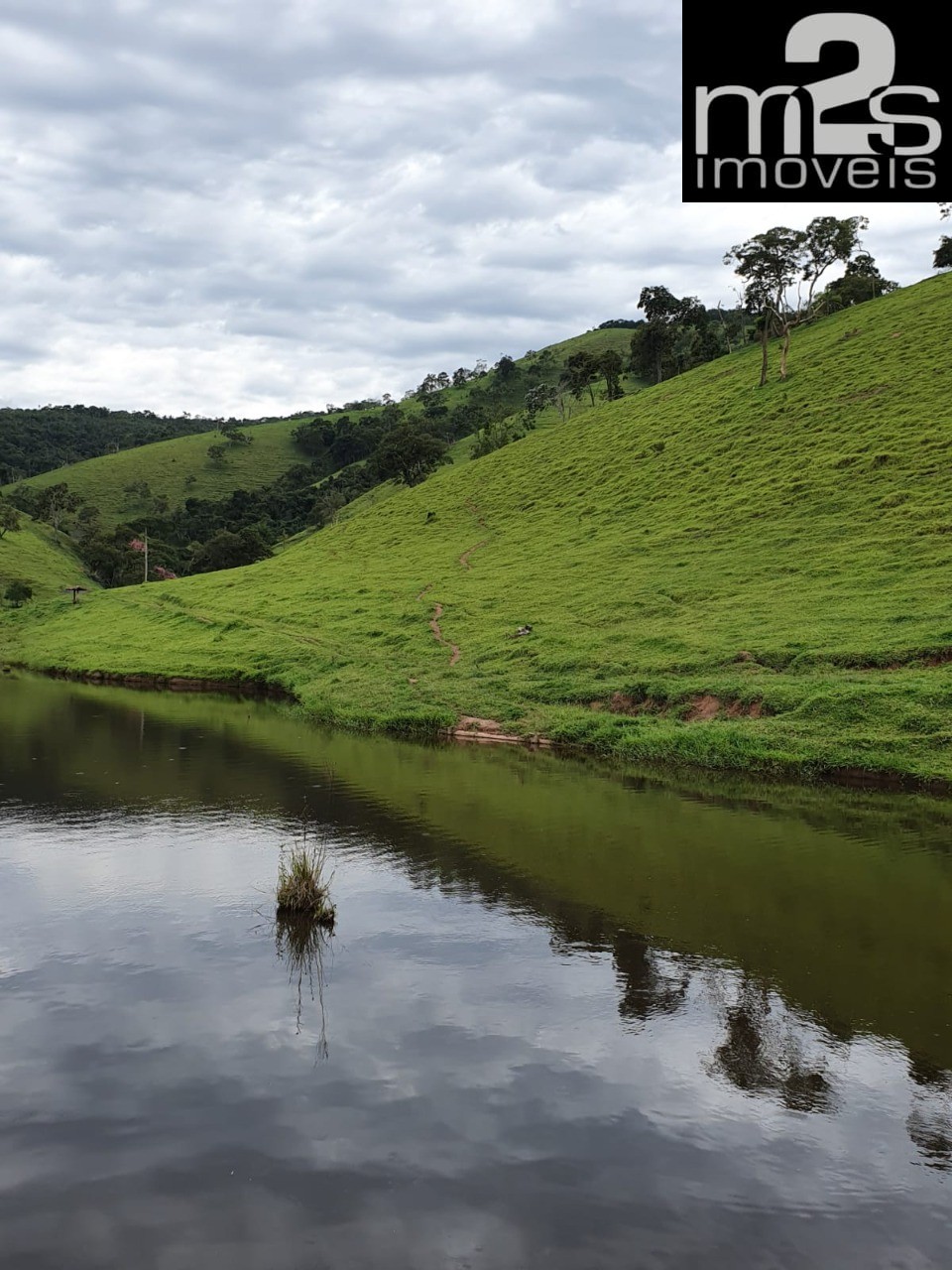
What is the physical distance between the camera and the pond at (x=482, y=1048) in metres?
6.95

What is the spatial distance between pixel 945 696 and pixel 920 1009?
51.2ft

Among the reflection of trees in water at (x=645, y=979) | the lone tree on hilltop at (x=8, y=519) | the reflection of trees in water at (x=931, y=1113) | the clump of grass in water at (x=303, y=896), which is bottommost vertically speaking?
the reflection of trees in water at (x=931, y=1113)

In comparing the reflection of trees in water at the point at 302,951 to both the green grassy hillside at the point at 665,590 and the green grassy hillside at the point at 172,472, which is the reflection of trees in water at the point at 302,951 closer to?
the green grassy hillside at the point at 665,590

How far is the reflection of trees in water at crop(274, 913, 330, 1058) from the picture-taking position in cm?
1077

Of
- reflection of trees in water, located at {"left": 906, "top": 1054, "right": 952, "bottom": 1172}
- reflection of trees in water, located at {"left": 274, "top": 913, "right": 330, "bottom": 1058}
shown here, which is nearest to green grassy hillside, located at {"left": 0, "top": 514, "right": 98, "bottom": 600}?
reflection of trees in water, located at {"left": 274, "top": 913, "right": 330, "bottom": 1058}

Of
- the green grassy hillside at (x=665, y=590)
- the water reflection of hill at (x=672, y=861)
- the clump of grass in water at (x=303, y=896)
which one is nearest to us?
the water reflection of hill at (x=672, y=861)

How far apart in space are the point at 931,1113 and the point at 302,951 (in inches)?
286

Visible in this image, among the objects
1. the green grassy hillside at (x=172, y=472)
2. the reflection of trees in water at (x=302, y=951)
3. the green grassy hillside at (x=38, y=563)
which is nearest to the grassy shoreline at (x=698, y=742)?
the reflection of trees in water at (x=302, y=951)

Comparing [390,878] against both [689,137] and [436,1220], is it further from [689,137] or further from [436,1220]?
[689,137]

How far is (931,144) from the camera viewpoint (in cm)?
4112

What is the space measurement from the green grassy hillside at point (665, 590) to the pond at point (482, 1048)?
351 inches

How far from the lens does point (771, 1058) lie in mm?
9430

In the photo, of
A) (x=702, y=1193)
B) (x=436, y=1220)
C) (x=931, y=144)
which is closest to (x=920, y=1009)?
(x=702, y=1193)

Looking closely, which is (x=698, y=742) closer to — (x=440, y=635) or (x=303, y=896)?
(x=303, y=896)
